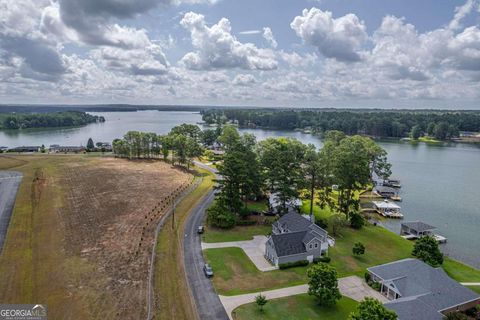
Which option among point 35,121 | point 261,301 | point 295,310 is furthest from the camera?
point 35,121

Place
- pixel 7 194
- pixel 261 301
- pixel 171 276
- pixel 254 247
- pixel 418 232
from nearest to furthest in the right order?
1. pixel 261 301
2. pixel 171 276
3. pixel 254 247
4. pixel 418 232
5. pixel 7 194

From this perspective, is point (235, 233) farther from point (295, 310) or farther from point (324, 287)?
point (324, 287)

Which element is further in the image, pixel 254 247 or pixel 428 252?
pixel 254 247

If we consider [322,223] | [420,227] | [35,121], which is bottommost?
[420,227]

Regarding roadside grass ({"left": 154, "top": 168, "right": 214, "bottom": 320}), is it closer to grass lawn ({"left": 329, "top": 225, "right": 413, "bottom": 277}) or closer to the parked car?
the parked car

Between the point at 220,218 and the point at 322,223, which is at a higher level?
the point at 220,218

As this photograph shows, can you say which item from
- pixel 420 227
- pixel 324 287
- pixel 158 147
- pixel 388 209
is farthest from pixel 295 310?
pixel 158 147

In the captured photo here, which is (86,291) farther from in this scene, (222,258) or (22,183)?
(22,183)
